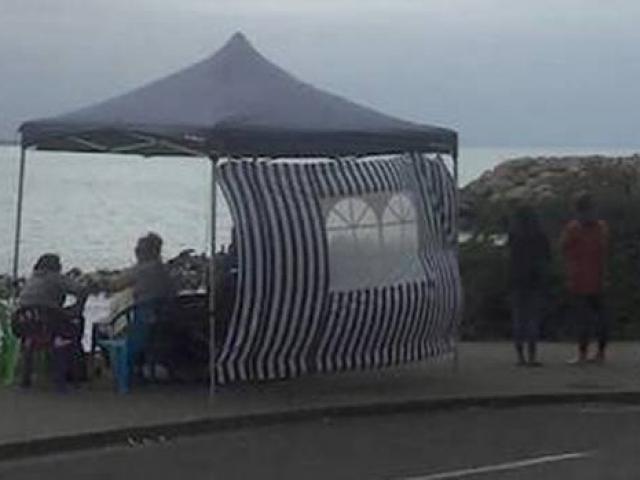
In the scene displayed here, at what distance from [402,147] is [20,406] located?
4.48m

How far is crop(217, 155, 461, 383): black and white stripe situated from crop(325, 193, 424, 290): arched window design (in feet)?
0.30

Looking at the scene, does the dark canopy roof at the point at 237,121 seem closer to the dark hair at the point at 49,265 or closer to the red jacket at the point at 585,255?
the dark hair at the point at 49,265

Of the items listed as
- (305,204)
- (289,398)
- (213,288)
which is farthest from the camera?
(305,204)

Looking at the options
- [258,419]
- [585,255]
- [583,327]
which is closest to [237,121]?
[258,419]

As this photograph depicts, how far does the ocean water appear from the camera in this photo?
3819 cm

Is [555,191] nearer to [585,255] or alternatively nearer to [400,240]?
[585,255]

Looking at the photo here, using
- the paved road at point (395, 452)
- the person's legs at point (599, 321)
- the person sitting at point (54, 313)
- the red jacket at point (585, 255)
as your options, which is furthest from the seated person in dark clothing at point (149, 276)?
the person's legs at point (599, 321)

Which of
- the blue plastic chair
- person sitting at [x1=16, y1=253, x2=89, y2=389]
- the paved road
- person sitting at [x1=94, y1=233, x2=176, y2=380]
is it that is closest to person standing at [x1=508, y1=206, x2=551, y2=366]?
the paved road

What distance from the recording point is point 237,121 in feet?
57.4

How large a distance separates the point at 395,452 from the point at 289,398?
315cm

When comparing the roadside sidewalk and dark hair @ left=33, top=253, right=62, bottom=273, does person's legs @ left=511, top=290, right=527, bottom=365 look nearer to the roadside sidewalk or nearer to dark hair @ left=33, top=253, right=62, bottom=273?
the roadside sidewalk

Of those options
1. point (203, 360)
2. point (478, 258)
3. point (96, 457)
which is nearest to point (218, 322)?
point (203, 360)

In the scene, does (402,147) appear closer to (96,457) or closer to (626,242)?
(96,457)

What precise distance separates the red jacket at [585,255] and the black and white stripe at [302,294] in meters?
1.98
